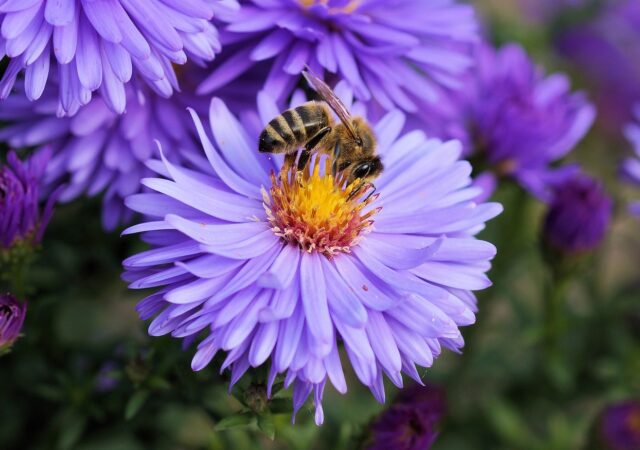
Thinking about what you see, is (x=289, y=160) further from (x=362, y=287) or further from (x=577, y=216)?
(x=577, y=216)

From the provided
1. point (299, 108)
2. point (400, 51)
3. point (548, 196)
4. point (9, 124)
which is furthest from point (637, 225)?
point (9, 124)

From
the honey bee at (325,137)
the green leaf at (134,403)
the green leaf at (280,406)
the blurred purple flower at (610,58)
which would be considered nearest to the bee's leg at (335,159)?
the honey bee at (325,137)

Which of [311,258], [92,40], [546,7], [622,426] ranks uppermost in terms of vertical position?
[92,40]

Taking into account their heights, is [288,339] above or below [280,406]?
above

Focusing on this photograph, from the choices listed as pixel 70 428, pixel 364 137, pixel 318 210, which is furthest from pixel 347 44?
pixel 70 428

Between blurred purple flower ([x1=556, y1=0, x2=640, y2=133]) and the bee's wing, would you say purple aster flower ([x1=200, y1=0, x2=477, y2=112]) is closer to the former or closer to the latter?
the bee's wing

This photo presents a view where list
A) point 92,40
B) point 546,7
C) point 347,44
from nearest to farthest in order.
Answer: point 92,40 < point 347,44 < point 546,7
